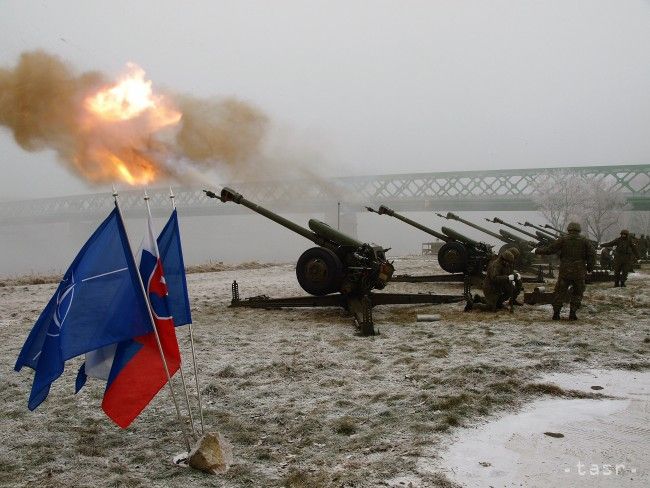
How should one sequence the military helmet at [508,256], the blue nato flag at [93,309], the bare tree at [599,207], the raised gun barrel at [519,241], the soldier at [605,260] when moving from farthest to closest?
the bare tree at [599,207]
the raised gun barrel at [519,241]
the soldier at [605,260]
the military helmet at [508,256]
the blue nato flag at [93,309]

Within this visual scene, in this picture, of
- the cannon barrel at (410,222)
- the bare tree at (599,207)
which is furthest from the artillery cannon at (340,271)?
the bare tree at (599,207)

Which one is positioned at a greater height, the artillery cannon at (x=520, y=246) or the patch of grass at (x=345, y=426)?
the artillery cannon at (x=520, y=246)

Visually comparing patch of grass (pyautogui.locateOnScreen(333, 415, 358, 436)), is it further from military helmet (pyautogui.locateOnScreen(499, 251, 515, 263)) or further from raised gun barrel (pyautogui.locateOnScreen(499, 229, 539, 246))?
raised gun barrel (pyautogui.locateOnScreen(499, 229, 539, 246))

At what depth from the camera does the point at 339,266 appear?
404 inches

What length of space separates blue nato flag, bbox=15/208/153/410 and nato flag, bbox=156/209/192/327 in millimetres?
332

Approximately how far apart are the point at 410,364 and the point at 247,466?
3.03 metres

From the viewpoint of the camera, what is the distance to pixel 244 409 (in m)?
5.29

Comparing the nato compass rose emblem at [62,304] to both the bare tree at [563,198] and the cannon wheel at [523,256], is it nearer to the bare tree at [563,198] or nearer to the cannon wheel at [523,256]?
the cannon wheel at [523,256]

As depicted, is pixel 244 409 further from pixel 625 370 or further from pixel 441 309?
pixel 441 309

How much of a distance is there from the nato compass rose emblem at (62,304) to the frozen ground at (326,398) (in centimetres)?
106

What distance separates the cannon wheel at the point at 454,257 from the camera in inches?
576

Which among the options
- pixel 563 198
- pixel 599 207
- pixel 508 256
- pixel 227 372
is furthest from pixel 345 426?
pixel 563 198

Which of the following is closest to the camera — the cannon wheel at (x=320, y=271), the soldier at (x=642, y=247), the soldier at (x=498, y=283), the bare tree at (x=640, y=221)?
the soldier at (x=498, y=283)

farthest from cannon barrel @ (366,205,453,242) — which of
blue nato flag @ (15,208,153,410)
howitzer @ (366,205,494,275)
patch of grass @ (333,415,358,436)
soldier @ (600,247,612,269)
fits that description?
blue nato flag @ (15,208,153,410)
